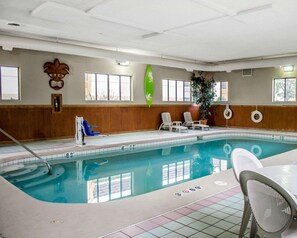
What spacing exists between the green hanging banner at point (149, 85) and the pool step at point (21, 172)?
5.80m

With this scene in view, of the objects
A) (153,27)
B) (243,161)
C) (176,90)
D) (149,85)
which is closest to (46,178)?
(153,27)

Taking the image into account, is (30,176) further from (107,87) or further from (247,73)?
(247,73)

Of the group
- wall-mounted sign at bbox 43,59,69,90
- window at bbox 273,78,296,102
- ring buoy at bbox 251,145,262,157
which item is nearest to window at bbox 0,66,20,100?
wall-mounted sign at bbox 43,59,69,90

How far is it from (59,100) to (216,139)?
5.73 m

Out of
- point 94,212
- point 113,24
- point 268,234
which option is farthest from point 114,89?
point 268,234

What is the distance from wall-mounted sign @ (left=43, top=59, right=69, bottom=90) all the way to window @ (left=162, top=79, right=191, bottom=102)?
458 cm

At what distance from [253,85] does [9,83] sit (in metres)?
9.40

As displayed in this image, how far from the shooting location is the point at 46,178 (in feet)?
17.6

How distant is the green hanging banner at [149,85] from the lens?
1100cm

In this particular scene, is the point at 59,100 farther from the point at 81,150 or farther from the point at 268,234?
the point at 268,234

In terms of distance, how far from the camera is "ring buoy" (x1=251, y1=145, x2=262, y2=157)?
7.91 m

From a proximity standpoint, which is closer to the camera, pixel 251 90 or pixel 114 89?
pixel 114 89

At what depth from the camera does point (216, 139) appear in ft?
34.2

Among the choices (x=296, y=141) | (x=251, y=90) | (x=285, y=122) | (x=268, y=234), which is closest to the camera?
(x=268, y=234)
